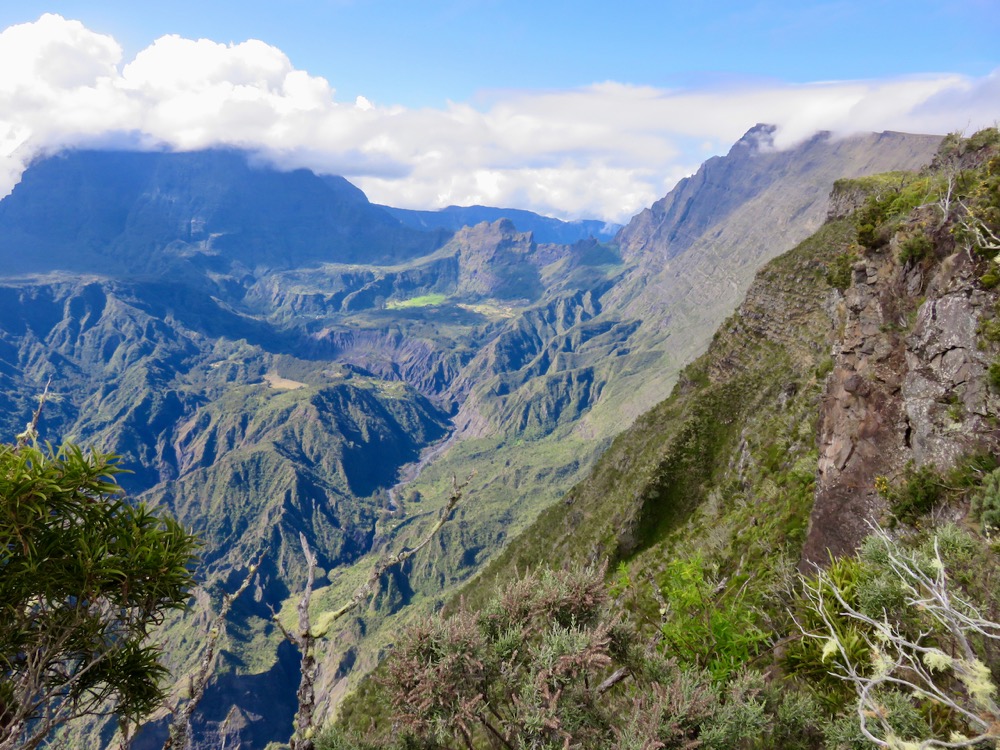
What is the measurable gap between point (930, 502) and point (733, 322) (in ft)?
194

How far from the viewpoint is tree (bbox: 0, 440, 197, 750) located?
24.0ft

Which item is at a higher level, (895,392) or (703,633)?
(895,392)

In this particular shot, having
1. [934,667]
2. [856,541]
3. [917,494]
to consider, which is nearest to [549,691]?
[934,667]

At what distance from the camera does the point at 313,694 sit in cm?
928


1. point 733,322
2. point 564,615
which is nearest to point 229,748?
point 733,322

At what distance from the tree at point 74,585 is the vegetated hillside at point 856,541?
4.16 metres

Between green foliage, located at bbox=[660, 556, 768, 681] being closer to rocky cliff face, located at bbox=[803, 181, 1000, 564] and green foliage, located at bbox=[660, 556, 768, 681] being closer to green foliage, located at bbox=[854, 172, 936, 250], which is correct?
rocky cliff face, located at bbox=[803, 181, 1000, 564]

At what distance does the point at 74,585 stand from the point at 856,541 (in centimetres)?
2267

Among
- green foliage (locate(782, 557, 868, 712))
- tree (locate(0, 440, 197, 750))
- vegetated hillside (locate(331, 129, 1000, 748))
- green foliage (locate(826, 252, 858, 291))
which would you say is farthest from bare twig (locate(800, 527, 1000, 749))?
green foliage (locate(826, 252, 858, 291))

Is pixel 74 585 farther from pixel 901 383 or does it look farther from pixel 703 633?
pixel 901 383

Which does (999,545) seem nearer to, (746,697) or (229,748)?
(746,697)

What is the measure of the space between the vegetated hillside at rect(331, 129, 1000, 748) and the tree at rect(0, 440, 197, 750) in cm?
416

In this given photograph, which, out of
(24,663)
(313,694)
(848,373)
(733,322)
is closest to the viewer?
(24,663)

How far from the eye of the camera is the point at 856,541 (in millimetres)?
18047
